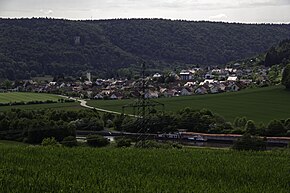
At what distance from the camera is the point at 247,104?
6041 centimetres

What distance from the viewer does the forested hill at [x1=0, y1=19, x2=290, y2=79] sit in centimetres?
14075

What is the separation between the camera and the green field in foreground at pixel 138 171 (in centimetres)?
1155

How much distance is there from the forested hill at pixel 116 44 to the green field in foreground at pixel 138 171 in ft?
359

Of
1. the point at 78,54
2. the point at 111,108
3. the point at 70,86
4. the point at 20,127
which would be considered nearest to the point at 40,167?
the point at 20,127

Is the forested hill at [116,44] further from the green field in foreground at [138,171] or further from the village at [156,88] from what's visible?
the green field in foreground at [138,171]

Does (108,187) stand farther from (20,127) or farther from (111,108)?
(111,108)

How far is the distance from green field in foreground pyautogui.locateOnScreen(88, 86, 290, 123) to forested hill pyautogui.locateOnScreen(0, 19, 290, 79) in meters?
69.1

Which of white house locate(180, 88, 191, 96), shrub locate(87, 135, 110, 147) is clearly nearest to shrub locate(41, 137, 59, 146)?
shrub locate(87, 135, 110, 147)

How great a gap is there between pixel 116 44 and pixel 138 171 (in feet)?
523

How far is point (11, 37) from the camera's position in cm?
15262

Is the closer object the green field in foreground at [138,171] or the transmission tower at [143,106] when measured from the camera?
the green field in foreground at [138,171]

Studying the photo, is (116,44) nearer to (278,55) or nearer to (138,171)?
(278,55)

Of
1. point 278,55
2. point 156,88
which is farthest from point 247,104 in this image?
point 278,55

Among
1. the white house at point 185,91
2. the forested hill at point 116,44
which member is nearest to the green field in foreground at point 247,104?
the white house at point 185,91
